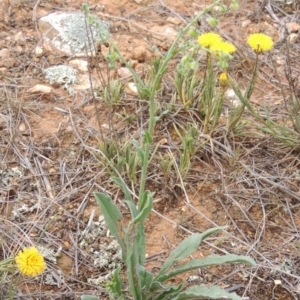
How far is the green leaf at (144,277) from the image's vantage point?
185cm

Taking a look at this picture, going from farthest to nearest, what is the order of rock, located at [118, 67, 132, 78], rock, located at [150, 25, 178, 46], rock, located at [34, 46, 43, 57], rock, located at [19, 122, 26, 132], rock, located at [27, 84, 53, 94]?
rock, located at [150, 25, 178, 46] < rock, located at [34, 46, 43, 57] < rock, located at [118, 67, 132, 78] < rock, located at [27, 84, 53, 94] < rock, located at [19, 122, 26, 132]

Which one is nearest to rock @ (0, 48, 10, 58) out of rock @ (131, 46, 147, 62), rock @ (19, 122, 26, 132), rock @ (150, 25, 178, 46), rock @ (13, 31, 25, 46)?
rock @ (13, 31, 25, 46)

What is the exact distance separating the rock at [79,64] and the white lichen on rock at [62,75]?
0.06 m

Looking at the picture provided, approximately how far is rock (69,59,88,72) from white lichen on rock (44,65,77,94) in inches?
2.2

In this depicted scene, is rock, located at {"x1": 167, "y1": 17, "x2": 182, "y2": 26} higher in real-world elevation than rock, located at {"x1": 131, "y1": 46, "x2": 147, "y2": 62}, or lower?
higher

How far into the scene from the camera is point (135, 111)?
112 inches

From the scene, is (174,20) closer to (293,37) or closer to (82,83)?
(293,37)

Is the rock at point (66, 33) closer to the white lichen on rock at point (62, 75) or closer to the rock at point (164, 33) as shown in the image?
the white lichen on rock at point (62, 75)

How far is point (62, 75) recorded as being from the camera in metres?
3.04

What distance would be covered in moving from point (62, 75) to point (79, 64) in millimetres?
170

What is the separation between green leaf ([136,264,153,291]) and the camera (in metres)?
1.85

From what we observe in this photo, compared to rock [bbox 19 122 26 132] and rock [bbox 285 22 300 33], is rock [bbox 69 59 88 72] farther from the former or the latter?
rock [bbox 285 22 300 33]

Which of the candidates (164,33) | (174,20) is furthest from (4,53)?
(174,20)

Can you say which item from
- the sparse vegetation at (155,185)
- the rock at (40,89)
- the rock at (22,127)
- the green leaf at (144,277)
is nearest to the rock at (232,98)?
the sparse vegetation at (155,185)
